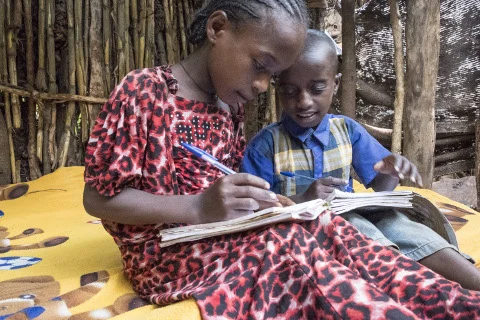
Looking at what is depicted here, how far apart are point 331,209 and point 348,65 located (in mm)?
2537

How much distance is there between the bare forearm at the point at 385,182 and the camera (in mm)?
1428

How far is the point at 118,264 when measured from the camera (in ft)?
4.63

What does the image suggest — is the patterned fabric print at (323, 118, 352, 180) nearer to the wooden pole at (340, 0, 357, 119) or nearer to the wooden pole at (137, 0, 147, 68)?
the wooden pole at (340, 0, 357, 119)

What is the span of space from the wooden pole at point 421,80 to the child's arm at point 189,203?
2099mm

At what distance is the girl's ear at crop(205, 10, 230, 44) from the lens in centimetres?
109

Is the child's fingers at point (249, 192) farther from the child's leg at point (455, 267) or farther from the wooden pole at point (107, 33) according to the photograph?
the wooden pole at point (107, 33)

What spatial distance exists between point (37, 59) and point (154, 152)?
8.29 ft

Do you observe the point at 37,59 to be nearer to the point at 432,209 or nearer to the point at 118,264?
the point at 118,264

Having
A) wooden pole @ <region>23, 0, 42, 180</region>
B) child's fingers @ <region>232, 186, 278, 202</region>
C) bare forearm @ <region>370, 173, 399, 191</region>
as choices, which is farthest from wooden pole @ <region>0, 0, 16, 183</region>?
child's fingers @ <region>232, 186, 278, 202</region>

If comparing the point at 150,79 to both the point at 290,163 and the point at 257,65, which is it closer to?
the point at 257,65

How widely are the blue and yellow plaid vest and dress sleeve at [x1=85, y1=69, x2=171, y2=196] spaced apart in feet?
1.80

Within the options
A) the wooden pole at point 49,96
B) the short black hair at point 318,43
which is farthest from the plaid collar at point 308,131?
the wooden pole at point 49,96

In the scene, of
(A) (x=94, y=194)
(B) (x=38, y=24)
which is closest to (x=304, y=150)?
(A) (x=94, y=194)

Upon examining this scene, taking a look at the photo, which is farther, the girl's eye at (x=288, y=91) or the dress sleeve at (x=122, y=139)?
the girl's eye at (x=288, y=91)
